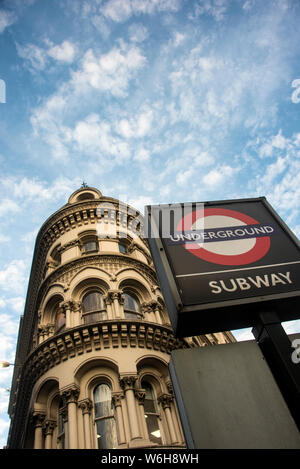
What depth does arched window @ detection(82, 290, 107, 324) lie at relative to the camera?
14090 mm

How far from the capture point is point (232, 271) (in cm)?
409

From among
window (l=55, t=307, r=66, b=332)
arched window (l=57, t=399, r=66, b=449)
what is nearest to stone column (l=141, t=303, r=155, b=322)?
window (l=55, t=307, r=66, b=332)

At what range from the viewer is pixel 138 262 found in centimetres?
1691

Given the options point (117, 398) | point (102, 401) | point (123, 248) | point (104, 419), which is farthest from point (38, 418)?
point (123, 248)

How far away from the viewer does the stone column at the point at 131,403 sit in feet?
34.1

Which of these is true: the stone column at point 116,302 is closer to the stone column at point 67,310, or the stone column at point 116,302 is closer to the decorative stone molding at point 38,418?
the stone column at point 67,310

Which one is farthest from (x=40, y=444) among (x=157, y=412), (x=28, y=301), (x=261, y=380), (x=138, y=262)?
(x=28, y=301)

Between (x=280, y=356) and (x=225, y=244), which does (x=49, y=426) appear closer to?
(x=225, y=244)

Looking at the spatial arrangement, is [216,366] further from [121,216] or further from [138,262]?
[121,216]

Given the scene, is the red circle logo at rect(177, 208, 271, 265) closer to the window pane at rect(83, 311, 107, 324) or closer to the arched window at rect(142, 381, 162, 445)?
the arched window at rect(142, 381, 162, 445)

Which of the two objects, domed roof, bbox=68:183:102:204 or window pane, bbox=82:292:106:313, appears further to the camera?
domed roof, bbox=68:183:102:204

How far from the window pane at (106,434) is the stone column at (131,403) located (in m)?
0.79

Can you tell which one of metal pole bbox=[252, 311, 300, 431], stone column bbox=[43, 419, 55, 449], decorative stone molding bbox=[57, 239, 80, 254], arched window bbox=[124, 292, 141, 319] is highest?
decorative stone molding bbox=[57, 239, 80, 254]

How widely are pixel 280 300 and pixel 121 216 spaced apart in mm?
17286
